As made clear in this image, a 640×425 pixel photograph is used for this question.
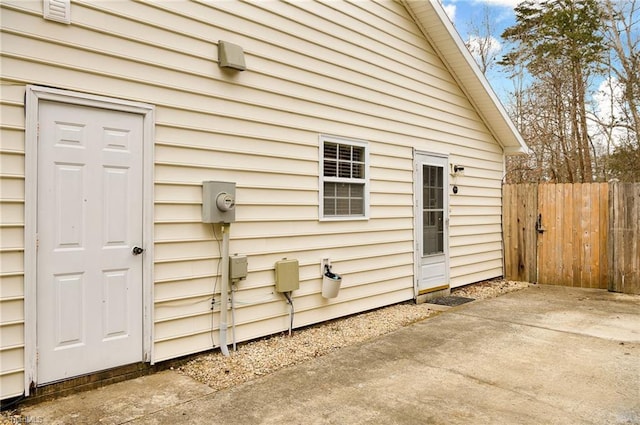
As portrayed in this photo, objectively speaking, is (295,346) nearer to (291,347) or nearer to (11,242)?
(291,347)

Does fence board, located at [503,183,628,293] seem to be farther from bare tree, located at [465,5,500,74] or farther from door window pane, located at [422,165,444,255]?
bare tree, located at [465,5,500,74]

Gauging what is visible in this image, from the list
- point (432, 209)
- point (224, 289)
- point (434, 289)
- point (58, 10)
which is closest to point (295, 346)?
point (224, 289)

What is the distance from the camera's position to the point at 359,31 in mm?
5574

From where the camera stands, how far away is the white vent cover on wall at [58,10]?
9.86ft

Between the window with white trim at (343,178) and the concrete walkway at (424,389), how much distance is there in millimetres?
1610

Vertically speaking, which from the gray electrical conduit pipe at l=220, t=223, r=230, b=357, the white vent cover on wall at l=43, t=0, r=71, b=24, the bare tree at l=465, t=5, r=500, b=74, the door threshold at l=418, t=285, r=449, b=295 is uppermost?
the bare tree at l=465, t=5, r=500, b=74

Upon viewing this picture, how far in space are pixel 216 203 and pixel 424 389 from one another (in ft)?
7.43

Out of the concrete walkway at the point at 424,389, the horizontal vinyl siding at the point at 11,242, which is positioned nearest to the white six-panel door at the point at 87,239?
the horizontal vinyl siding at the point at 11,242

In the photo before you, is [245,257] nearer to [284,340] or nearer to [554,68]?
[284,340]

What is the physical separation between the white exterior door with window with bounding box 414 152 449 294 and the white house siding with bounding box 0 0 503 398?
222mm

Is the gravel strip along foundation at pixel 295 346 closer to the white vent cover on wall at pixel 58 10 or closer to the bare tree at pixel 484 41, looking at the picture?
the white vent cover on wall at pixel 58 10

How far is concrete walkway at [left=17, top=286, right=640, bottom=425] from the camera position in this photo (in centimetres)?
281

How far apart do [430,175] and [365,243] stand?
191 centimetres

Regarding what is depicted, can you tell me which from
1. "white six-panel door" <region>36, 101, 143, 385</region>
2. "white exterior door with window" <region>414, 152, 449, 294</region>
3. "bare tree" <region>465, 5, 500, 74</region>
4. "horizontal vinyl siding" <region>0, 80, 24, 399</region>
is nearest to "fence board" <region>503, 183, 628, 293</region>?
"white exterior door with window" <region>414, 152, 449, 294</region>
